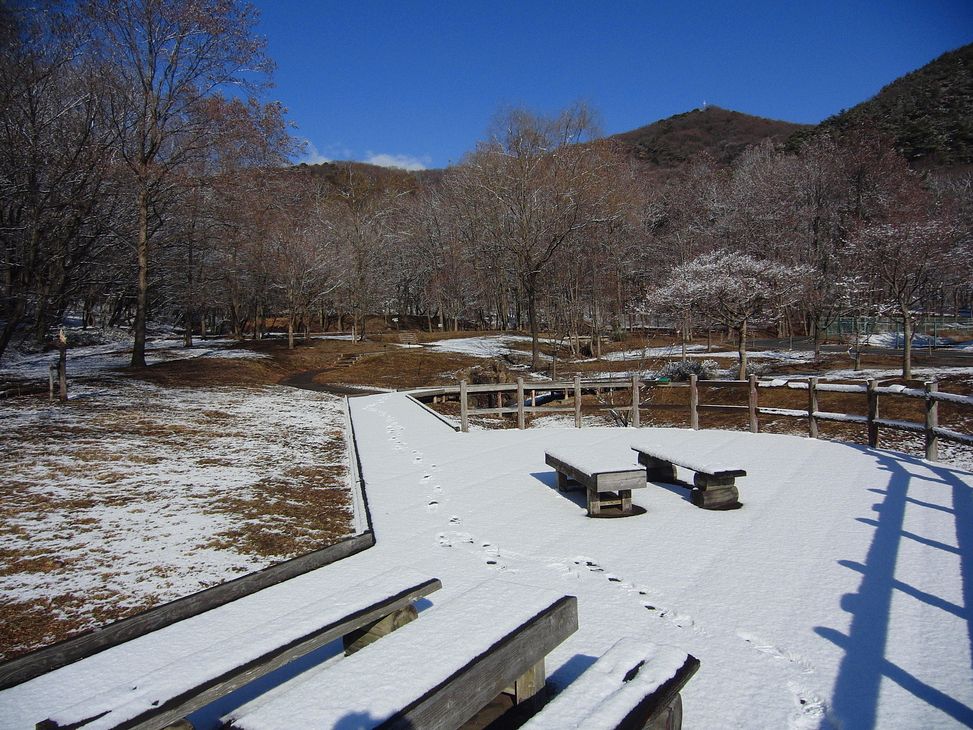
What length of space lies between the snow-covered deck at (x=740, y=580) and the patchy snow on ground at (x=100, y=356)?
611 inches

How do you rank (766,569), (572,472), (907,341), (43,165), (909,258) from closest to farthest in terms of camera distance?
(766,569) → (572,472) → (43,165) → (907,341) → (909,258)

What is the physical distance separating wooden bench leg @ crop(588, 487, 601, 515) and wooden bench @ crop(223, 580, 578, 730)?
3.16 meters

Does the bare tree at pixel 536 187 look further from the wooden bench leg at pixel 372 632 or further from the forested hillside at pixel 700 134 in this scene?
the forested hillside at pixel 700 134

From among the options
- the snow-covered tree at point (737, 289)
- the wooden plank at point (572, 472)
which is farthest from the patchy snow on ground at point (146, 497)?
the snow-covered tree at point (737, 289)

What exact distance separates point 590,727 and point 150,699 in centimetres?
150

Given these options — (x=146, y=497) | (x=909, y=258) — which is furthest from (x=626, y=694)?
(x=909, y=258)

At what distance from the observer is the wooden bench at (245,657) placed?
198 cm

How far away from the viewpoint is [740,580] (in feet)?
13.9

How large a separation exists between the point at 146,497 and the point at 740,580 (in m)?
6.74

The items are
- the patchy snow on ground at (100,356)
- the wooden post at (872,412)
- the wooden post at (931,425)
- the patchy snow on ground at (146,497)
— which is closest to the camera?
the patchy snow on ground at (146,497)

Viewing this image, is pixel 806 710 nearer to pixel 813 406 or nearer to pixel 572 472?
pixel 572 472

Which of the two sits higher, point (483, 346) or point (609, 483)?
point (483, 346)

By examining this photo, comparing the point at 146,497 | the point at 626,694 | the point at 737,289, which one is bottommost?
the point at 146,497

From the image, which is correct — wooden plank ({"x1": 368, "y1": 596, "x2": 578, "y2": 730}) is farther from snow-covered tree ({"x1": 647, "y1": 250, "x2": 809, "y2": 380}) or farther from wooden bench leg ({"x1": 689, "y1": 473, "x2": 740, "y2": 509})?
snow-covered tree ({"x1": 647, "y1": 250, "x2": 809, "y2": 380})
